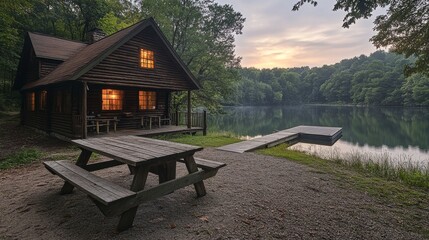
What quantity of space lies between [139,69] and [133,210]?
409 inches

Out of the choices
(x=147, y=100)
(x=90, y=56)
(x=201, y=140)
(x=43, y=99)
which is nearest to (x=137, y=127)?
(x=147, y=100)

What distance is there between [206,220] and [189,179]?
2.45 ft

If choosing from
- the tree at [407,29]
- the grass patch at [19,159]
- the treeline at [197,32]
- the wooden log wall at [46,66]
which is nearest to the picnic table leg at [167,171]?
the grass patch at [19,159]

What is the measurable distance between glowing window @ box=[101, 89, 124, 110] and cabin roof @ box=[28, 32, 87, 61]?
14.6 ft

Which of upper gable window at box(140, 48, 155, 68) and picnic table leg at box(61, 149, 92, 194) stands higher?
upper gable window at box(140, 48, 155, 68)

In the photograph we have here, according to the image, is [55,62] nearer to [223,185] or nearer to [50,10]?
[223,185]

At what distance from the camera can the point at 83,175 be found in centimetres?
359

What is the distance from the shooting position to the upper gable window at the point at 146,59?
41.0ft

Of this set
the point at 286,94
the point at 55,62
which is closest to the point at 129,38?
the point at 55,62

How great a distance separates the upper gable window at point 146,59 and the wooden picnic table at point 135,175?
29.3 ft

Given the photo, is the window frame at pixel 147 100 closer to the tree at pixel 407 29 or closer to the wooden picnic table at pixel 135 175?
the wooden picnic table at pixel 135 175

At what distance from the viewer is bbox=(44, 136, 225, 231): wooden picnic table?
2805mm

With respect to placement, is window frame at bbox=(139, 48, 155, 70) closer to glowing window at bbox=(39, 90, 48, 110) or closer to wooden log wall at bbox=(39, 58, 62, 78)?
wooden log wall at bbox=(39, 58, 62, 78)

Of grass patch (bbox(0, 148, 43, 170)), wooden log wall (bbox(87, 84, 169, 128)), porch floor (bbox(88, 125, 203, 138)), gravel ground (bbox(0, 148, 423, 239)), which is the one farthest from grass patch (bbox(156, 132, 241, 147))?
gravel ground (bbox(0, 148, 423, 239))
